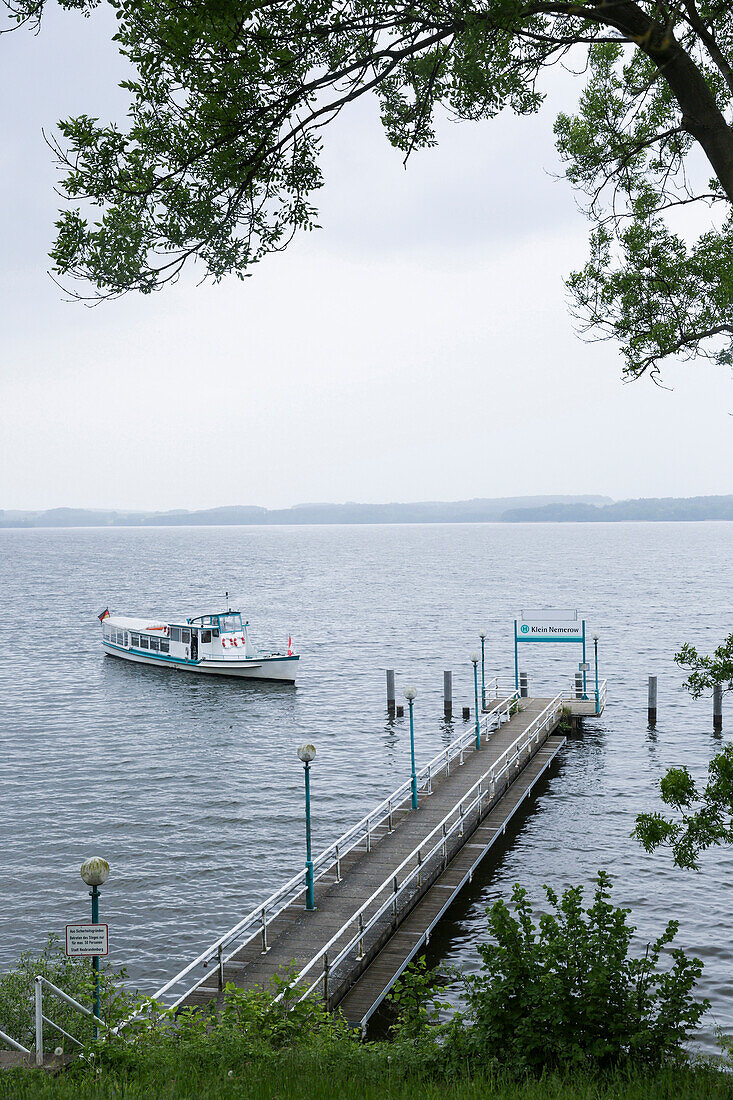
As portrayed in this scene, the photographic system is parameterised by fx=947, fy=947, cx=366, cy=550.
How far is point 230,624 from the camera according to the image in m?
58.7

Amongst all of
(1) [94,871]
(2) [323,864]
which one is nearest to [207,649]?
(2) [323,864]

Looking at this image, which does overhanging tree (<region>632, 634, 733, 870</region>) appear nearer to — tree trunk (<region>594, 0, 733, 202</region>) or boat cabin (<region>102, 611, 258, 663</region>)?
tree trunk (<region>594, 0, 733, 202</region>)

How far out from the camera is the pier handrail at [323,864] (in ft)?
53.8

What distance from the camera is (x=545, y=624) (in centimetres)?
4306

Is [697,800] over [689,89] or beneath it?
beneath

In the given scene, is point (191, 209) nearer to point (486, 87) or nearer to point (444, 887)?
point (486, 87)

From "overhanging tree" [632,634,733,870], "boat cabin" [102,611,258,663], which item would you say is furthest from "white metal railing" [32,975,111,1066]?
"boat cabin" [102,611,258,663]

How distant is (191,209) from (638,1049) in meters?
8.78

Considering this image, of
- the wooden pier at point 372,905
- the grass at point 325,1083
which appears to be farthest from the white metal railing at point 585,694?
the grass at point 325,1083

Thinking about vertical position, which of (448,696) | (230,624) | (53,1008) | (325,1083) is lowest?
(448,696)

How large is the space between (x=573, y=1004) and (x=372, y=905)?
34.7 ft

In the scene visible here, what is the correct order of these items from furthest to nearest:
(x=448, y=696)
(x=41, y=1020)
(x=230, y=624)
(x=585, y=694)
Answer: (x=230, y=624) < (x=448, y=696) < (x=585, y=694) < (x=41, y=1020)

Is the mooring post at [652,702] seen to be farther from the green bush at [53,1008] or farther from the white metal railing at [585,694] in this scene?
the green bush at [53,1008]

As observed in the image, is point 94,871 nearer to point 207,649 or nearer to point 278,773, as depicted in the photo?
point 278,773
